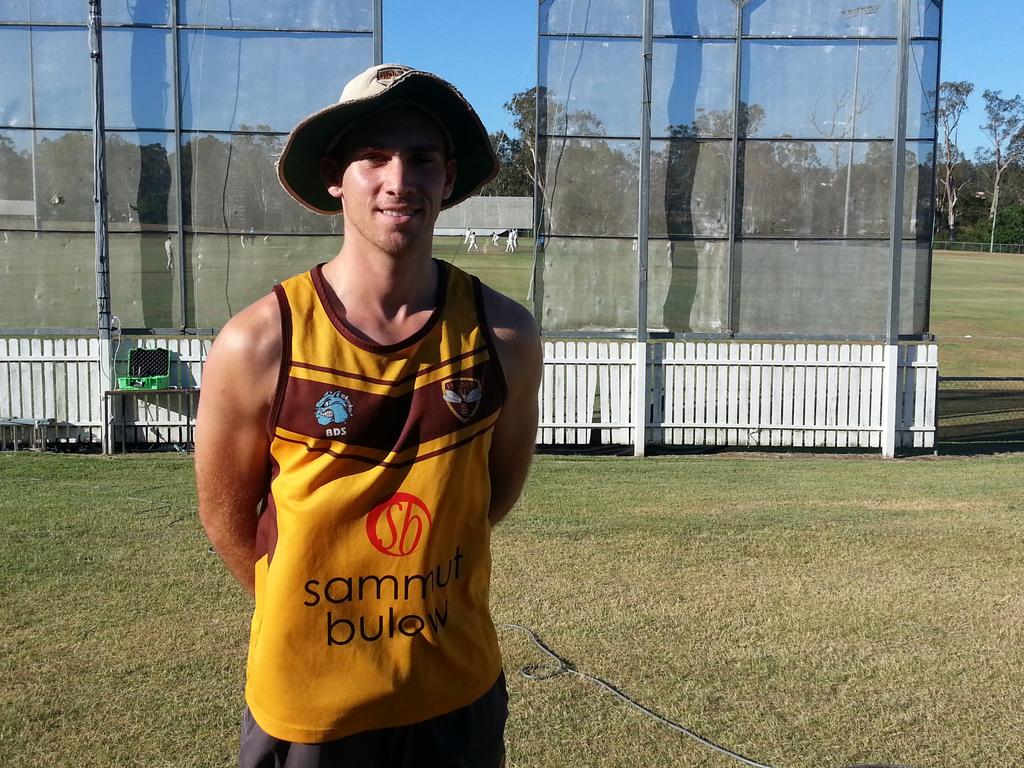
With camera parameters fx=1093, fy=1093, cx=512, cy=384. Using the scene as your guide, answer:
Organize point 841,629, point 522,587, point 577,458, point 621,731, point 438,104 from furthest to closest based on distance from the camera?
point 577,458 → point 522,587 → point 841,629 → point 621,731 → point 438,104

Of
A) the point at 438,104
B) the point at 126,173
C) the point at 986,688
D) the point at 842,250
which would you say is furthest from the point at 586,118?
→ the point at 438,104

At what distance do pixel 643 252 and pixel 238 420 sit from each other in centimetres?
1128

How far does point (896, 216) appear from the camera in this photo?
43.2ft

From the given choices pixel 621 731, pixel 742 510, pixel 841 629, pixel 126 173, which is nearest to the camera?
pixel 621 731

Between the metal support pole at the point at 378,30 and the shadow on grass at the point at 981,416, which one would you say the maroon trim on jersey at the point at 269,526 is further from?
the shadow on grass at the point at 981,416

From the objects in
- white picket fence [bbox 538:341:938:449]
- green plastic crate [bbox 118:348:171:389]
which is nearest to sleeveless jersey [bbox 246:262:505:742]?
white picket fence [bbox 538:341:938:449]

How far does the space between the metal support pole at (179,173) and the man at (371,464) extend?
1171 centimetres

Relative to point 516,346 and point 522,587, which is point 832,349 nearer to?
point 522,587

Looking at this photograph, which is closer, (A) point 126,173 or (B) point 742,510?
(B) point 742,510

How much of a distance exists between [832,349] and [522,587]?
7600 millimetres

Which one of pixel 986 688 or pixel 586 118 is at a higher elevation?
pixel 586 118

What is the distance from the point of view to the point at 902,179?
1309 cm

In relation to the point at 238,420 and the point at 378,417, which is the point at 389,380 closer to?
Result: the point at 378,417

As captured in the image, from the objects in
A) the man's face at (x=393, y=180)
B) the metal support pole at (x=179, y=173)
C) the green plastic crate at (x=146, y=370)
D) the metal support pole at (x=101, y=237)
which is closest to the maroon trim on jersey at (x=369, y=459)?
the man's face at (x=393, y=180)
